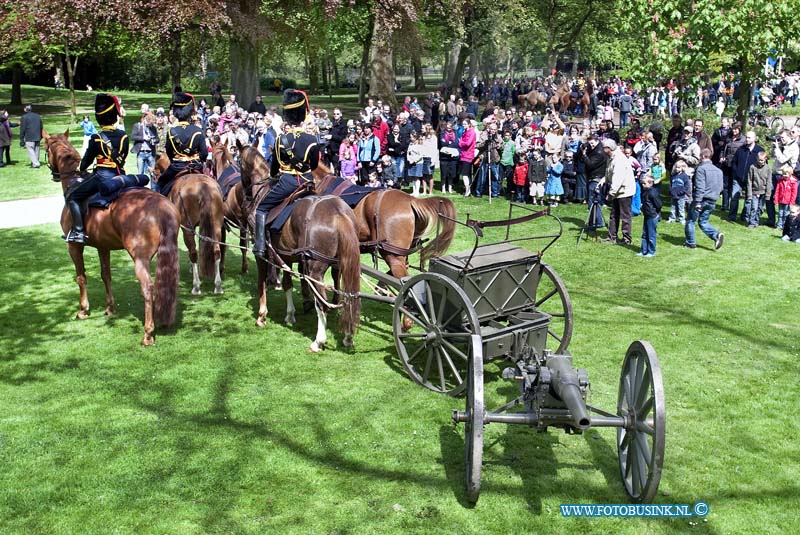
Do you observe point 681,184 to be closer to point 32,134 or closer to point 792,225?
point 792,225

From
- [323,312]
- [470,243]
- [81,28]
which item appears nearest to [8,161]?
[81,28]

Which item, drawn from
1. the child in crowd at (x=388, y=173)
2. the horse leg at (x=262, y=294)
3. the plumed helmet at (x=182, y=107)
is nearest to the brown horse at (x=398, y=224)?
the horse leg at (x=262, y=294)

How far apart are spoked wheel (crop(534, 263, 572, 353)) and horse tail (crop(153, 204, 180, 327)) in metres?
4.72

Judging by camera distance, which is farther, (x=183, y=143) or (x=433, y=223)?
(x=183, y=143)

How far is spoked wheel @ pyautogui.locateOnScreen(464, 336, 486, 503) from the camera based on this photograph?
5988mm

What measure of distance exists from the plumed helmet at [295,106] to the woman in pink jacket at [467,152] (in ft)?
36.2

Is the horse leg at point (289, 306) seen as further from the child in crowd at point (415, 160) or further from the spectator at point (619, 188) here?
the child in crowd at point (415, 160)

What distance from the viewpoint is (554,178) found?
63.5 feet

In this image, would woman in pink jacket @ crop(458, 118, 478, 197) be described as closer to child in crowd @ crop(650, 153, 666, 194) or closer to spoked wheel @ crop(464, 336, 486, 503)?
child in crowd @ crop(650, 153, 666, 194)

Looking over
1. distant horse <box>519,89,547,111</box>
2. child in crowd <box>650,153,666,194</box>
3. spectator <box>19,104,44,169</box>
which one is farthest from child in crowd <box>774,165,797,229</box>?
spectator <box>19,104,44,169</box>

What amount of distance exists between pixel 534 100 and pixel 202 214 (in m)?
26.0

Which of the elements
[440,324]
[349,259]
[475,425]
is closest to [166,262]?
[349,259]

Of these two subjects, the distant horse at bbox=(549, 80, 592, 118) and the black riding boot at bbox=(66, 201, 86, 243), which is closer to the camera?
the black riding boot at bbox=(66, 201, 86, 243)

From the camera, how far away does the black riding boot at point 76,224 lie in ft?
34.8
